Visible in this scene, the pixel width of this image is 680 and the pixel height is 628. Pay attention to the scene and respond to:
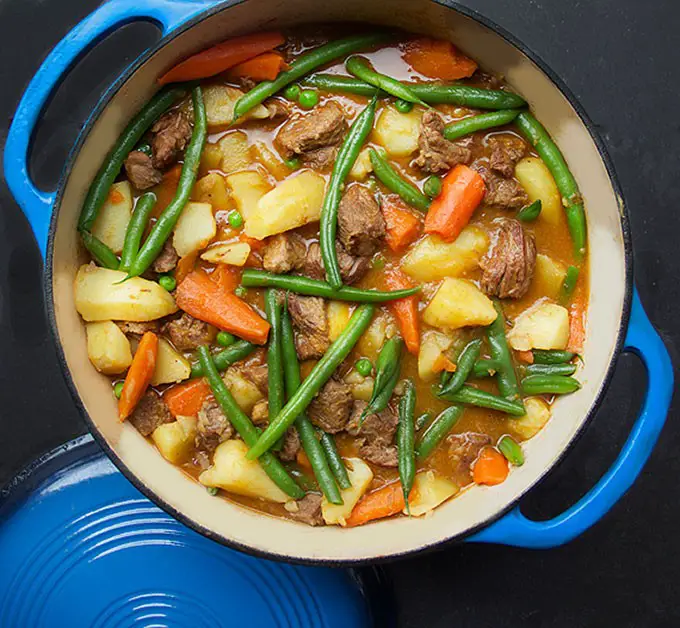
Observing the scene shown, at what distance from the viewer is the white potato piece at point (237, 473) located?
9.80 ft

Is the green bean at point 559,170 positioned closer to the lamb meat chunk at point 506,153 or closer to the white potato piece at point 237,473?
the lamb meat chunk at point 506,153

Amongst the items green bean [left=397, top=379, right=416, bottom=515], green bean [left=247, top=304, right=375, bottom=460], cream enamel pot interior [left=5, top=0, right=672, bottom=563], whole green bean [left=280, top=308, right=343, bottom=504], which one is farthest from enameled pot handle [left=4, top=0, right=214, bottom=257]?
green bean [left=397, top=379, right=416, bottom=515]

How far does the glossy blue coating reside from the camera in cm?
329

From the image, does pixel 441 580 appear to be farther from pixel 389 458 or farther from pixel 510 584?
→ pixel 389 458

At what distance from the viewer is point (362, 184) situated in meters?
2.98

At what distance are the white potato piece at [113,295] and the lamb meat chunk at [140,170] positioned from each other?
326mm

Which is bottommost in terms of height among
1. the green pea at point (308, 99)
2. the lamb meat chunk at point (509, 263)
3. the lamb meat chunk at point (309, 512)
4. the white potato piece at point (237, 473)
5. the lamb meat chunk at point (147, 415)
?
the lamb meat chunk at point (309, 512)

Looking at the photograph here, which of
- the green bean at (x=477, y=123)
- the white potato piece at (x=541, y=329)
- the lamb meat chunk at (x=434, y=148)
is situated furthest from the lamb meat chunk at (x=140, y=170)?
the white potato piece at (x=541, y=329)

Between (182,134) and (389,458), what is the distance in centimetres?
137

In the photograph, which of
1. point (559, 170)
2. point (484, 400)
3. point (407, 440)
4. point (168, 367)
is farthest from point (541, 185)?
point (168, 367)

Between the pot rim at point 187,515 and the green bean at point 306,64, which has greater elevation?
the green bean at point 306,64

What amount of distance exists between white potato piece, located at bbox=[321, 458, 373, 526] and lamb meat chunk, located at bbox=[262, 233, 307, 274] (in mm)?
772

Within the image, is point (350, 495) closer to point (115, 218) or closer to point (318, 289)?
point (318, 289)

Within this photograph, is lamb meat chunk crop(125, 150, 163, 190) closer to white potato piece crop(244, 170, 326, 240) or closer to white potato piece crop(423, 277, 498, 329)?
white potato piece crop(244, 170, 326, 240)
